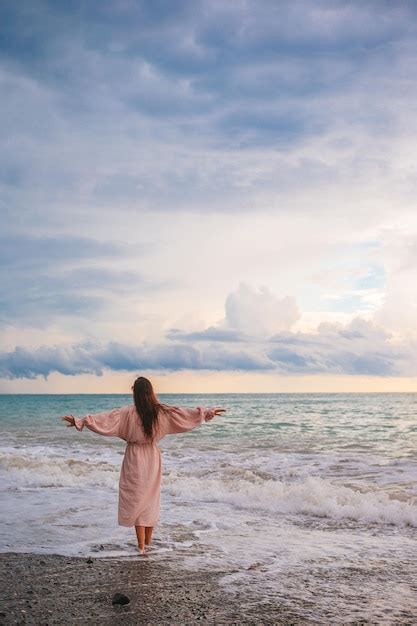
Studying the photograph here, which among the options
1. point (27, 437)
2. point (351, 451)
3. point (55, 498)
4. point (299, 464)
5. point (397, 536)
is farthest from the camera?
point (27, 437)

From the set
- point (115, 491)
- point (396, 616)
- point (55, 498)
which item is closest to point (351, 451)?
point (115, 491)

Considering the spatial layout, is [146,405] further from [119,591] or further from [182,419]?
[119,591]

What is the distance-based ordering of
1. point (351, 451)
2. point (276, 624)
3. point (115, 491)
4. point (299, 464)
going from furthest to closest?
point (351, 451) → point (299, 464) → point (115, 491) → point (276, 624)

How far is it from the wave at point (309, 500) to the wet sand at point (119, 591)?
13.2 feet

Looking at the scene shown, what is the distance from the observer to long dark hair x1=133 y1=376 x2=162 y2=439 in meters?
7.01

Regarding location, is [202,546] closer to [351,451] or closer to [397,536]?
[397,536]

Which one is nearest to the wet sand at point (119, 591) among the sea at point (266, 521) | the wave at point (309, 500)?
the sea at point (266, 521)

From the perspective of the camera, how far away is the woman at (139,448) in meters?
6.95

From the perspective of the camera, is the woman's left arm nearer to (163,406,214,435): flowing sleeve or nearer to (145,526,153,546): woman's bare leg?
(163,406,214,435): flowing sleeve

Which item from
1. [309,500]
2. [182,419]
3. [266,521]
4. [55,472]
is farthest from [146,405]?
[55,472]

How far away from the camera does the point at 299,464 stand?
1598 centimetres

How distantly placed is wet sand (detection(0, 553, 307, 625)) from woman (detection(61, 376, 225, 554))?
1.82 feet

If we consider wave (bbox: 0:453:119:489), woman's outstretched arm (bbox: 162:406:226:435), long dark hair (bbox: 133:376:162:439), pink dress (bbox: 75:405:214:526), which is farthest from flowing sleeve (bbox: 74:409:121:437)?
wave (bbox: 0:453:119:489)

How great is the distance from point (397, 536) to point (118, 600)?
4.77 metres
